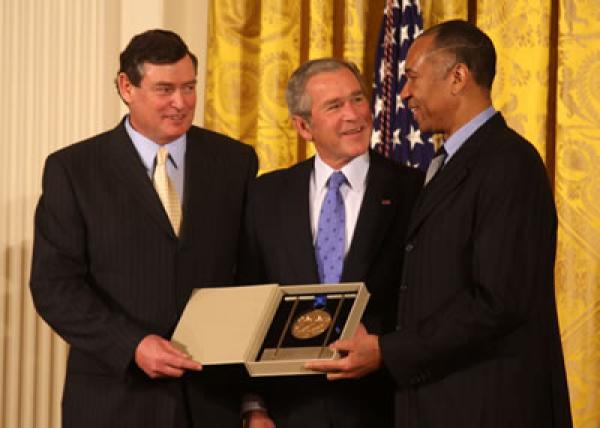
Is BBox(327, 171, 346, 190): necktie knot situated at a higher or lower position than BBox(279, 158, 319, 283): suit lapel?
higher

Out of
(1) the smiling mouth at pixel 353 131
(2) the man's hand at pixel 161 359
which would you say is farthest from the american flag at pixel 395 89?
(2) the man's hand at pixel 161 359

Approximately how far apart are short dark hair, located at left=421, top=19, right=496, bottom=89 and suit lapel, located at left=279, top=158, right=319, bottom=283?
24.5 inches

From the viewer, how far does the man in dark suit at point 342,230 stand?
347 cm

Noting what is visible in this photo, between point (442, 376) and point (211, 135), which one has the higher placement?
point (211, 135)

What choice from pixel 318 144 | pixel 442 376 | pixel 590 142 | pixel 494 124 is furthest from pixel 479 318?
pixel 590 142

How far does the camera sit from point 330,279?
3504 mm

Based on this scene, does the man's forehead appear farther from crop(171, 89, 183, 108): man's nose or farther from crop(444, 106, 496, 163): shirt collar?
crop(171, 89, 183, 108): man's nose

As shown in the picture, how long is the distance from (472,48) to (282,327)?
890 mm

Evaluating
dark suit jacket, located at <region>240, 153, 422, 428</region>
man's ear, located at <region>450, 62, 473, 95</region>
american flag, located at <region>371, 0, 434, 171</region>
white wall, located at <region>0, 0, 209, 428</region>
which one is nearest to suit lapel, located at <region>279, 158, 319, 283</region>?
dark suit jacket, located at <region>240, 153, 422, 428</region>

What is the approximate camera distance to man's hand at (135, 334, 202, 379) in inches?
128

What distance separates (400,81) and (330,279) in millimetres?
1554

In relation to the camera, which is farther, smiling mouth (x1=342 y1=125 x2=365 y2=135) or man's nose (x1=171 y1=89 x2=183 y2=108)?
smiling mouth (x1=342 y1=125 x2=365 y2=135)

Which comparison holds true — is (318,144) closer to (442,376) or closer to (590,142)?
(442,376)

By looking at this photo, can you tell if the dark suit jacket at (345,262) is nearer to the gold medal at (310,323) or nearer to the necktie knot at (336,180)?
the necktie knot at (336,180)
